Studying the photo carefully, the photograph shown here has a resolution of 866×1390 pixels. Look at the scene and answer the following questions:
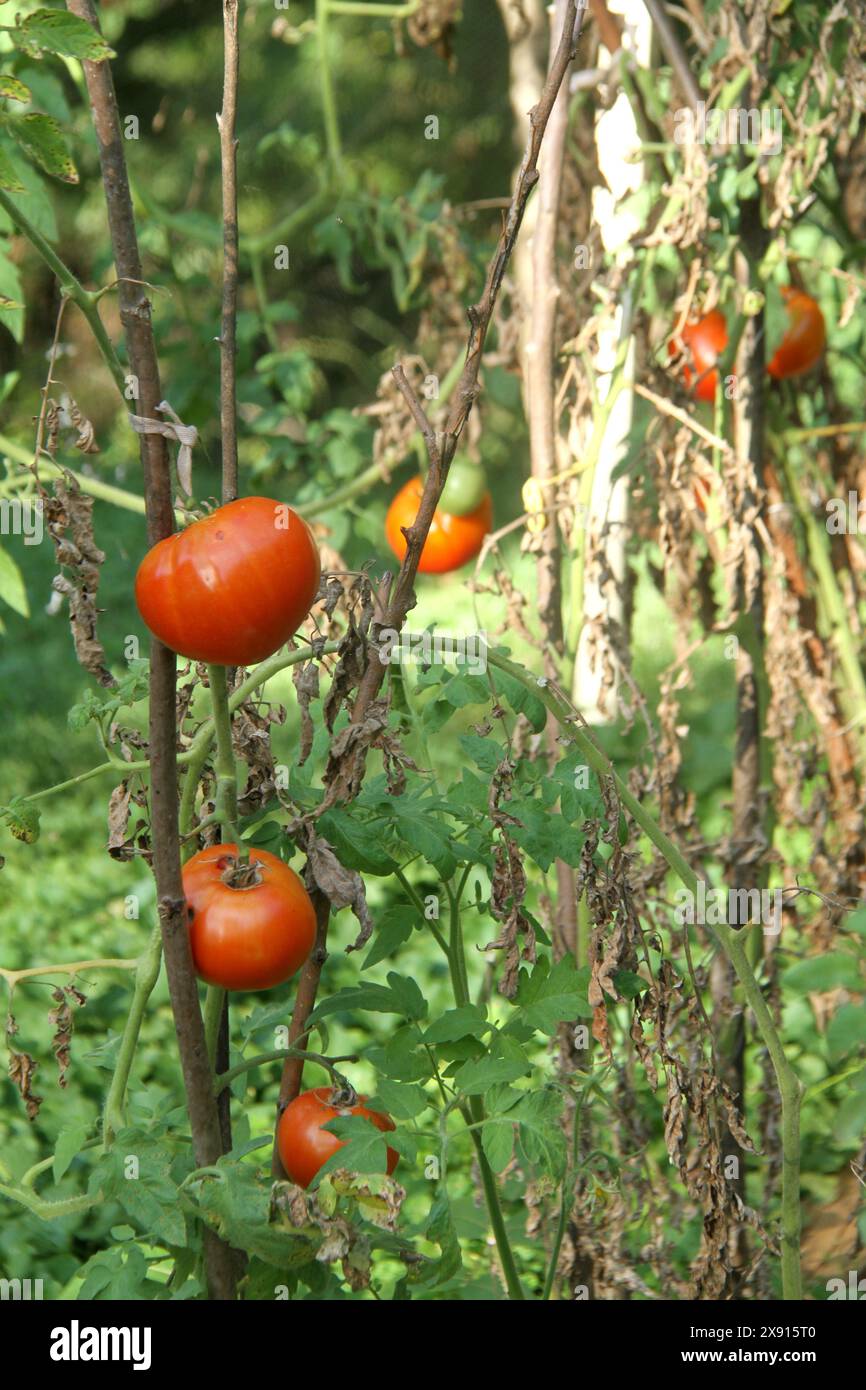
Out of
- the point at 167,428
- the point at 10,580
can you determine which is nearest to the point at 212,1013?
the point at 167,428

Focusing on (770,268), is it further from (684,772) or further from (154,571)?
(684,772)

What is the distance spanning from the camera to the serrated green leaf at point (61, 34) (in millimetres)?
855

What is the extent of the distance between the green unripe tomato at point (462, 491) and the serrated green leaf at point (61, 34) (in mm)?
1323

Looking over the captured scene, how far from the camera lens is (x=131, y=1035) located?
101cm

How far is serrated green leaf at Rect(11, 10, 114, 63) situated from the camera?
0.85 metres

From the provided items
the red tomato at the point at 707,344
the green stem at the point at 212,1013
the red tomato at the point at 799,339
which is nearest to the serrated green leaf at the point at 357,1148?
the green stem at the point at 212,1013

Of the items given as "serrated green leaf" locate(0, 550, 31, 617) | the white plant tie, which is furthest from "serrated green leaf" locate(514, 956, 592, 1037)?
"serrated green leaf" locate(0, 550, 31, 617)

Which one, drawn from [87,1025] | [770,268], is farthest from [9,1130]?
[770,268]

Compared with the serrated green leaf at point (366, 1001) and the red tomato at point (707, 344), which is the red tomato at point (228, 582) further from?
the red tomato at point (707, 344)

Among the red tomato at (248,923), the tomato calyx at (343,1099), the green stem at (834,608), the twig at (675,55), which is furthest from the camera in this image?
the green stem at (834,608)

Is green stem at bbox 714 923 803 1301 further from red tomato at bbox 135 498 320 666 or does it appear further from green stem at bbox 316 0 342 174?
green stem at bbox 316 0 342 174

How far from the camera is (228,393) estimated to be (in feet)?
3.67

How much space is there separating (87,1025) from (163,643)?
175 cm

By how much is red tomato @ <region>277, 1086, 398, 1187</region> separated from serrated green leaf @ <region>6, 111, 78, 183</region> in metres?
0.67
